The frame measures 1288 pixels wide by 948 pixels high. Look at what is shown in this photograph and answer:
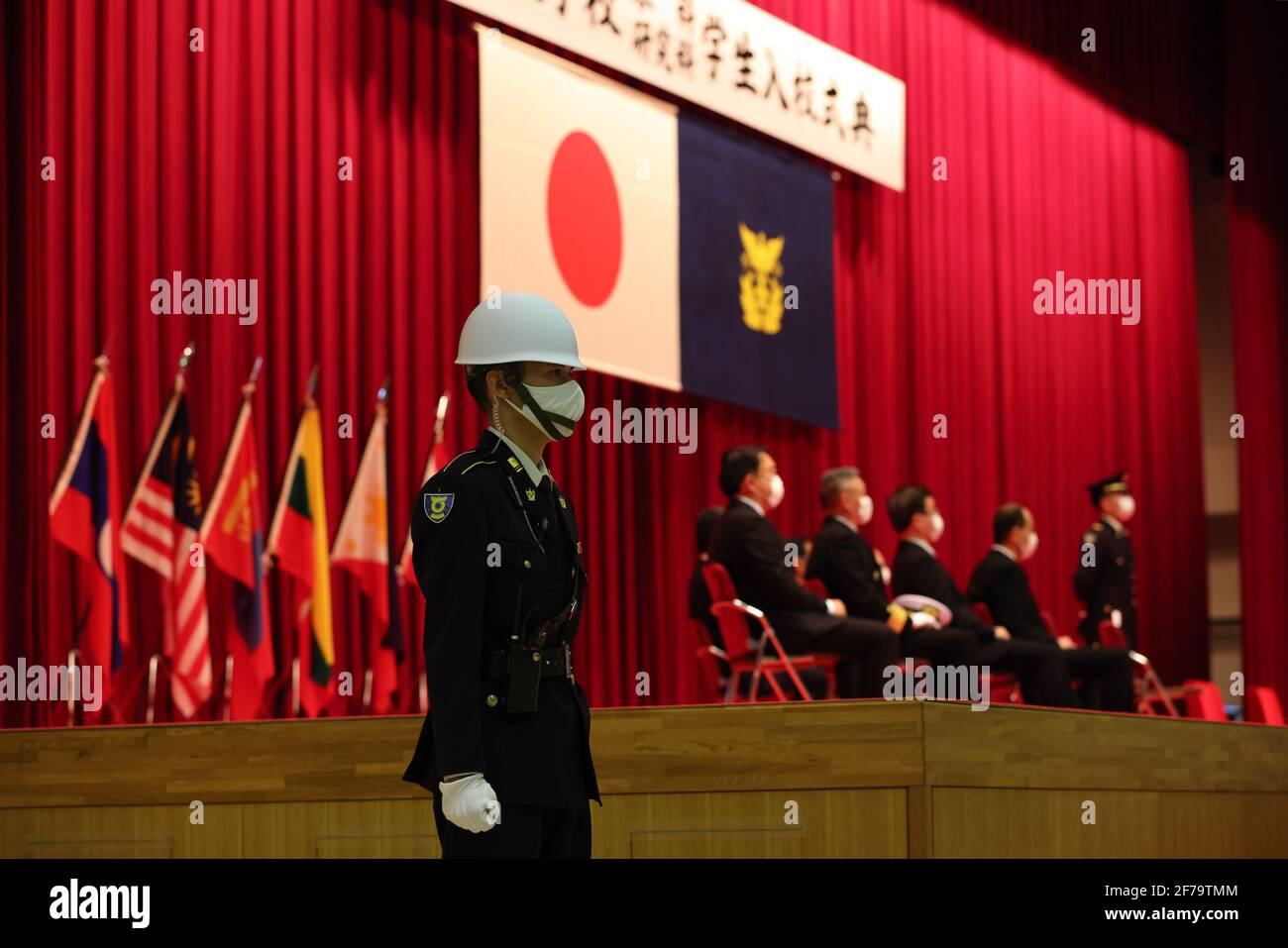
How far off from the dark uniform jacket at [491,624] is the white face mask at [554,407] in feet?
0.20

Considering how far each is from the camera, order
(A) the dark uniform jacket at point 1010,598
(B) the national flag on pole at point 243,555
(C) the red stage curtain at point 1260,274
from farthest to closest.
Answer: (C) the red stage curtain at point 1260,274, (A) the dark uniform jacket at point 1010,598, (B) the national flag on pole at point 243,555

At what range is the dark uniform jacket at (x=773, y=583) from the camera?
20.7ft

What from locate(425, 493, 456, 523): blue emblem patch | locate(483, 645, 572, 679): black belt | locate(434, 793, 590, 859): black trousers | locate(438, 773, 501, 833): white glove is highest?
locate(425, 493, 456, 523): blue emblem patch

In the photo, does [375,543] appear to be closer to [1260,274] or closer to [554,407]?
[554,407]

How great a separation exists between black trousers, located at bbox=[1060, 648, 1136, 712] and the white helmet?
5.31 m

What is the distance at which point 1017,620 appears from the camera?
7.75m

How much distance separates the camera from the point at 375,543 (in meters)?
6.80

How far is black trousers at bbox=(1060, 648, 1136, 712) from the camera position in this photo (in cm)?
764

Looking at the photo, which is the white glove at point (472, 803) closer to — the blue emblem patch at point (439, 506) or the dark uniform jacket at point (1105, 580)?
the blue emblem patch at point (439, 506)

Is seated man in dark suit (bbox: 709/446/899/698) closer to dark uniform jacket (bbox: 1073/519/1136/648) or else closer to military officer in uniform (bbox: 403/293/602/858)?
dark uniform jacket (bbox: 1073/519/1136/648)

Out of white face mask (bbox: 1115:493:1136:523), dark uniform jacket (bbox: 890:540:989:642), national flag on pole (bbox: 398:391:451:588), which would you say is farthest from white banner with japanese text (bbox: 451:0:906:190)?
dark uniform jacket (bbox: 890:540:989:642)

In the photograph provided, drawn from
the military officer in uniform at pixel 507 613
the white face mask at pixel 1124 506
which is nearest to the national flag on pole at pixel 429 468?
the white face mask at pixel 1124 506

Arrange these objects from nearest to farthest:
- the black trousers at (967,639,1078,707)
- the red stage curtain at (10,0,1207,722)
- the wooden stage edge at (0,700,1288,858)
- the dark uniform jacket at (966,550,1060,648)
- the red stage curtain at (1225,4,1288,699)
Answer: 1. the wooden stage edge at (0,700,1288,858)
2. the red stage curtain at (10,0,1207,722)
3. the black trousers at (967,639,1078,707)
4. the dark uniform jacket at (966,550,1060,648)
5. the red stage curtain at (1225,4,1288,699)
